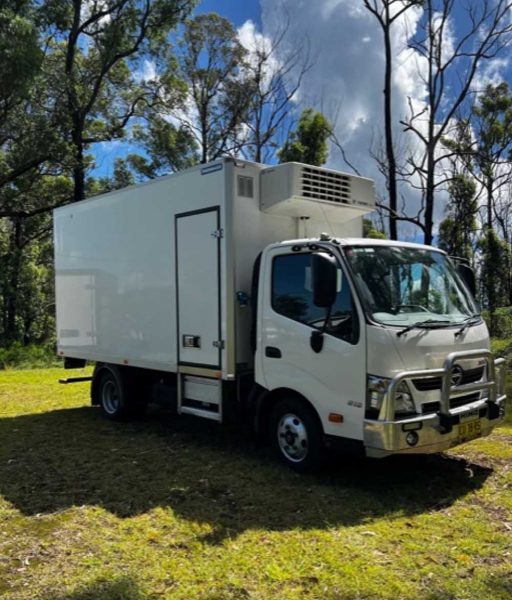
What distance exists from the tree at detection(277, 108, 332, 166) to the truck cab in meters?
14.5

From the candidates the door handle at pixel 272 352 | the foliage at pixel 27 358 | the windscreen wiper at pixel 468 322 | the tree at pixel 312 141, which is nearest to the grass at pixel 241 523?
the door handle at pixel 272 352

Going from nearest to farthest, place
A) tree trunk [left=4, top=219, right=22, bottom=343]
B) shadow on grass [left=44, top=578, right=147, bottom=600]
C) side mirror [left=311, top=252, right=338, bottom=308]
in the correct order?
shadow on grass [left=44, top=578, right=147, bottom=600] → side mirror [left=311, top=252, right=338, bottom=308] → tree trunk [left=4, top=219, right=22, bottom=343]

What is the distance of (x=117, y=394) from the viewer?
8438mm

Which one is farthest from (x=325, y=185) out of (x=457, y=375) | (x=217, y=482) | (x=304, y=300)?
(x=217, y=482)

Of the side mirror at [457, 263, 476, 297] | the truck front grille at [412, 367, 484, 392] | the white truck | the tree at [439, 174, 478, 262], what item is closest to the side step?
the white truck

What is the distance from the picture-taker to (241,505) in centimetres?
511

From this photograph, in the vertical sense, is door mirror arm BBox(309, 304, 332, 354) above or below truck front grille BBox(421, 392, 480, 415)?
above

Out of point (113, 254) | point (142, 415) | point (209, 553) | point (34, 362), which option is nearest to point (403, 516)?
point (209, 553)

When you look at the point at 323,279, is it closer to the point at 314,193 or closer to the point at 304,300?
the point at 304,300

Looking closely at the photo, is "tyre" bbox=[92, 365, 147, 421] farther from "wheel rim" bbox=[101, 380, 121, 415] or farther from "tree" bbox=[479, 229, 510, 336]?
"tree" bbox=[479, 229, 510, 336]

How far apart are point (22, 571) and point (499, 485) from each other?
4.22 m

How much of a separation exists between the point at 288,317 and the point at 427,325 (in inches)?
53.0

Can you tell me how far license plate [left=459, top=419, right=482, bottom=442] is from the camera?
525cm

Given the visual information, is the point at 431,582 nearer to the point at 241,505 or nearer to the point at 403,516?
the point at 403,516
